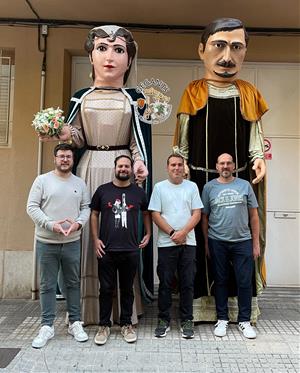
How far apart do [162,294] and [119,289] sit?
40 cm

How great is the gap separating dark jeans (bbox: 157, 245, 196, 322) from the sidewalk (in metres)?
0.26

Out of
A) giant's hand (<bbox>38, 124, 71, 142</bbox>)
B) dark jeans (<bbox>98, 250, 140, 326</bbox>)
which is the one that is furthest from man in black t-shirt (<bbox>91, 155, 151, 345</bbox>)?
giant's hand (<bbox>38, 124, 71, 142</bbox>)

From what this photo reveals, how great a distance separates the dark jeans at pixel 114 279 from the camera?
145 inches

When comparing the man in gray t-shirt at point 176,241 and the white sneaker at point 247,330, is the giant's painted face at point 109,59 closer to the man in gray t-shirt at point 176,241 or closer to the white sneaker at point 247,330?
the man in gray t-shirt at point 176,241

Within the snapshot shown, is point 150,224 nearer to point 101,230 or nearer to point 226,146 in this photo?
point 101,230

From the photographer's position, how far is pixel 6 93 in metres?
5.50

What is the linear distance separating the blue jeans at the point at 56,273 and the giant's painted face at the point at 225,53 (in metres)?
2.08

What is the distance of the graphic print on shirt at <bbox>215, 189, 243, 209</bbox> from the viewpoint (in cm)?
394

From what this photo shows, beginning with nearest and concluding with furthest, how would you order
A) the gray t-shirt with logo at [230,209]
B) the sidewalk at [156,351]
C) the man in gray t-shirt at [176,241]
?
the sidewalk at [156,351] < the man in gray t-shirt at [176,241] < the gray t-shirt with logo at [230,209]

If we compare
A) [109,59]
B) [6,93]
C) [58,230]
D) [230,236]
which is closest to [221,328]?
[230,236]

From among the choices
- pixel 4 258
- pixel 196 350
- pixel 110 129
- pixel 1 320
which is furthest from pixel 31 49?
pixel 196 350

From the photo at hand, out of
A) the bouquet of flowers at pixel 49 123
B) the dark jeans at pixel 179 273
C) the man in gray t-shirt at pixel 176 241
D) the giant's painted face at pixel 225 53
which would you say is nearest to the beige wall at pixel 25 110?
the giant's painted face at pixel 225 53

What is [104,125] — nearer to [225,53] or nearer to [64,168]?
[64,168]

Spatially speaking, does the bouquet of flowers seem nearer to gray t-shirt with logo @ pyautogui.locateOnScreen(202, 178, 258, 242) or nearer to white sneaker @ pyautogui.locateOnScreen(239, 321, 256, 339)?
gray t-shirt with logo @ pyautogui.locateOnScreen(202, 178, 258, 242)
